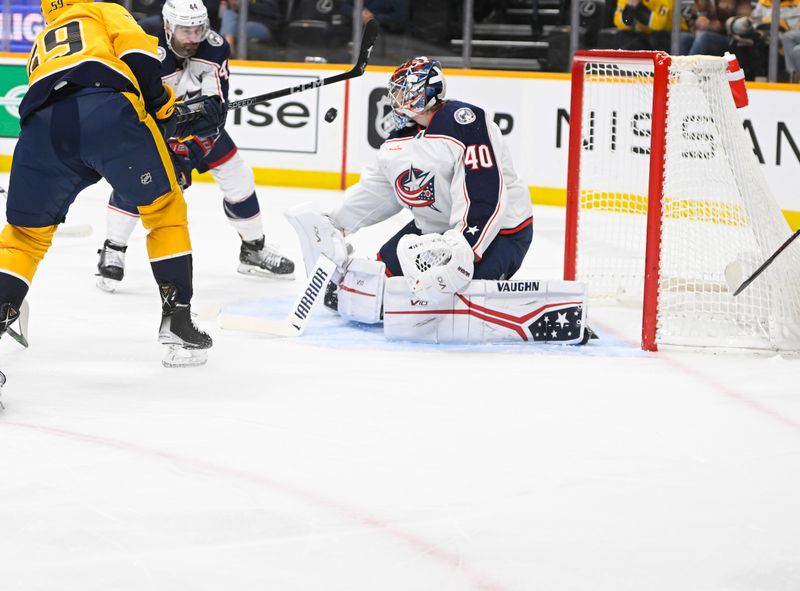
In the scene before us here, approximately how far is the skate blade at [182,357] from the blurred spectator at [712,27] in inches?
165

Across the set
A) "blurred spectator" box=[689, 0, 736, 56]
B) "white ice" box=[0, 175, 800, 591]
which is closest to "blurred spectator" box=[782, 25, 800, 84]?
"blurred spectator" box=[689, 0, 736, 56]

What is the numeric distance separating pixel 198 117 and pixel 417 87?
609 mm

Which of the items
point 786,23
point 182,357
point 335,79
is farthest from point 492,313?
point 786,23

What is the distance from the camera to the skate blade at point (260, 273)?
4469mm

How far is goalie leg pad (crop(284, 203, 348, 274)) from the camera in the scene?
3613mm

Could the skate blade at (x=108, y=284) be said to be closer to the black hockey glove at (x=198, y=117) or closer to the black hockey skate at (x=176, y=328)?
the black hockey glove at (x=198, y=117)

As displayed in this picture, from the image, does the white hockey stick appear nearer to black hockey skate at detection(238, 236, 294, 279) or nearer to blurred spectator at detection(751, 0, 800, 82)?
black hockey skate at detection(238, 236, 294, 279)

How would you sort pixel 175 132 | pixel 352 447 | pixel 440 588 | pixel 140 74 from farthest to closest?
pixel 175 132, pixel 140 74, pixel 352 447, pixel 440 588

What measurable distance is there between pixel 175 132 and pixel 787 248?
171cm

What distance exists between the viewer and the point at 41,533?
190cm

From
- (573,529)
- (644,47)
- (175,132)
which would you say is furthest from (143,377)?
(644,47)

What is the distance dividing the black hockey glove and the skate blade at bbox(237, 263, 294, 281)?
111 centimetres

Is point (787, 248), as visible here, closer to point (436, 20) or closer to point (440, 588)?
point (440, 588)

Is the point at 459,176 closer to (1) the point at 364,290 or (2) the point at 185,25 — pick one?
(1) the point at 364,290
